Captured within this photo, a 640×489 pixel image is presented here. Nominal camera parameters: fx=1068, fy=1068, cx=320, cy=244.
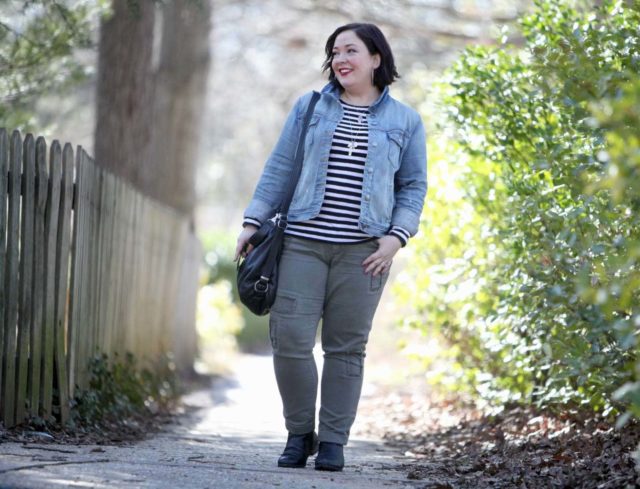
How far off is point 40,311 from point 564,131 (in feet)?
9.34

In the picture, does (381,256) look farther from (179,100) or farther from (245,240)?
(179,100)

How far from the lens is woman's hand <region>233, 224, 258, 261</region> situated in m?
4.76

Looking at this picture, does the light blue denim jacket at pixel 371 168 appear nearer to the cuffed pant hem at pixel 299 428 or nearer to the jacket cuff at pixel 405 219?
the jacket cuff at pixel 405 219

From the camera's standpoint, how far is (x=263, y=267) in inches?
183

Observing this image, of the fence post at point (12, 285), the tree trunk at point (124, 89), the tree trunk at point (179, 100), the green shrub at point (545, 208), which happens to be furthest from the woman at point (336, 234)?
the tree trunk at point (179, 100)

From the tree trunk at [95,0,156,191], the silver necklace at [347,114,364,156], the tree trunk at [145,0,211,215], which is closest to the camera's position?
the silver necklace at [347,114,364,156]

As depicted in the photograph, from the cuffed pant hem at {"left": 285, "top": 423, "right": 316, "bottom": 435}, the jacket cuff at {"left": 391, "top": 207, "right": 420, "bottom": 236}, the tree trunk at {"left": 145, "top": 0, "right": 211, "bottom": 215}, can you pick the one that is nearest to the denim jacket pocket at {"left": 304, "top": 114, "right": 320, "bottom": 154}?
the jacket cuff at {"left": 391, "top": 207, "right": 420, "bottom": 236}

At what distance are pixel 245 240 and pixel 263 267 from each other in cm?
18

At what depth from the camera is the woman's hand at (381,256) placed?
4.68 meters

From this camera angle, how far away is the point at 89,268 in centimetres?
630

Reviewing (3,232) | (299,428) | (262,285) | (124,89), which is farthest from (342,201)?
(124,89)

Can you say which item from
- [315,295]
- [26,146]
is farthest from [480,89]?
[26,146]

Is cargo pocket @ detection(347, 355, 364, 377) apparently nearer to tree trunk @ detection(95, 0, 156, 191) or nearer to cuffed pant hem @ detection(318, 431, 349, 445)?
cuffed pant hem @ detection(318, 431, 349, 445)

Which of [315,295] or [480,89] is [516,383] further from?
[315,295]
